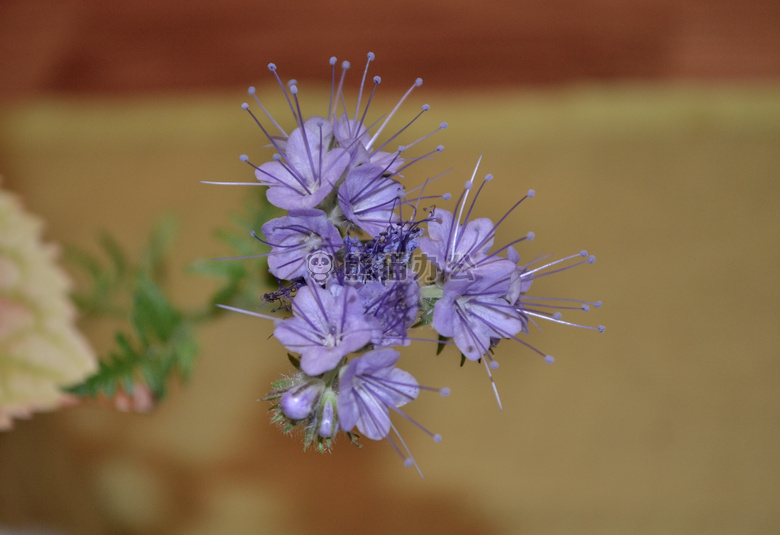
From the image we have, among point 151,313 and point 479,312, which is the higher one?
point 479,312

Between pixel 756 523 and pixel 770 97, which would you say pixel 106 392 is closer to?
pixel 756 523

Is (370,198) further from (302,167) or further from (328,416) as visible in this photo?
(328,416)

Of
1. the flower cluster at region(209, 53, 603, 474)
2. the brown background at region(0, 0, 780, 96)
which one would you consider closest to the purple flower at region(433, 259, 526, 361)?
the flower cluster at region(209, 53, 603, 474)

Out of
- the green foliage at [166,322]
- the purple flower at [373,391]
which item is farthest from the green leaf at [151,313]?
→ the purple flower at [373,391]

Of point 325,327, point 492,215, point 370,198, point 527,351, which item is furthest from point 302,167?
point 527,351

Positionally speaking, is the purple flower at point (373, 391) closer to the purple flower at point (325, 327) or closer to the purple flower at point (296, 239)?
the purple flower at point (325, 327)
